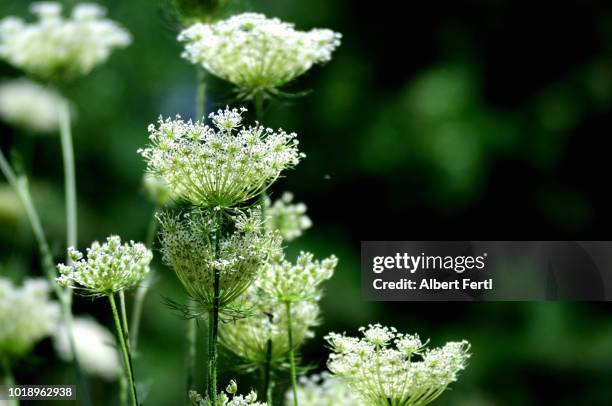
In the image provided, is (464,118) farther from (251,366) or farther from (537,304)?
(251,366)

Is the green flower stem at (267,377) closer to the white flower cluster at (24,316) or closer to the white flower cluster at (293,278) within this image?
the white flower cluster at (293,278)

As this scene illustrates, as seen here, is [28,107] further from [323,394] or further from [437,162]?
[437,162]

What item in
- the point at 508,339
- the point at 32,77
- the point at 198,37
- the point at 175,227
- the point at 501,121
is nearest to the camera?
the point at 175,227

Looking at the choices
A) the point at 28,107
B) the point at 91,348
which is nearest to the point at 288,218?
the point at 91,348

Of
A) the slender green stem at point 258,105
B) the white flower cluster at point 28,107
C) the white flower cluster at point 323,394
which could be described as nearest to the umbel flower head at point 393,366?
the white flower cluster at point 323,394

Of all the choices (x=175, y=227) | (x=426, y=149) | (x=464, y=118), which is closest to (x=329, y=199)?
(x=426, y=149)

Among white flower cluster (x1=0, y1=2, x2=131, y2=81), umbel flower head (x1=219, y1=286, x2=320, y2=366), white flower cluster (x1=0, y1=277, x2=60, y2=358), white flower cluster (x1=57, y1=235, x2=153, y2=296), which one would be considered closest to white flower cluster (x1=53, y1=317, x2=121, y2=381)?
white flower cluster (x1=0, y1=277, x2=60, y2=358)

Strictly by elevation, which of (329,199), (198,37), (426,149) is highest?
(426,149)
